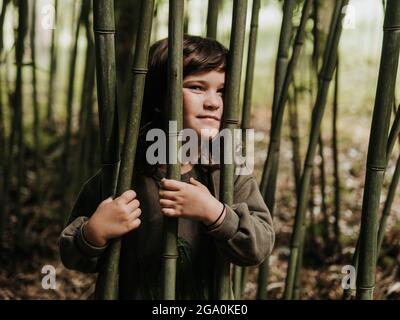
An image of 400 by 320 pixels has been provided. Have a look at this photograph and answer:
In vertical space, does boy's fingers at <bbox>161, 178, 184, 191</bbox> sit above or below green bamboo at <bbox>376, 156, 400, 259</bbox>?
above

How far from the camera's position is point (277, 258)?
7.61 ft

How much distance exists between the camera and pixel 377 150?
3.00 ft

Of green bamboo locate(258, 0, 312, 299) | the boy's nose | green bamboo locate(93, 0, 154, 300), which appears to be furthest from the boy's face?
green bamboo locate(258, 0, 312, 299)

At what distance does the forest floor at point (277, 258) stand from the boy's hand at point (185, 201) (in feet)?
3.57

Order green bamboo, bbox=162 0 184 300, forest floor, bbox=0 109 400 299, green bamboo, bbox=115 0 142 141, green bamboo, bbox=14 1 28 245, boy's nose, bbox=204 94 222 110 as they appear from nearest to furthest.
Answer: green bamboo, bbox=162 0 184 300 < boy's nose, bbox=204 94 222 110 < green bamboo, bbox=14 1 28 245 < forest floor, bbox=0 109 400 299 < green bamboo, bbox=115 0 142 141

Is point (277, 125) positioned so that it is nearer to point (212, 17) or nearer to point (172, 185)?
point (212, 17)

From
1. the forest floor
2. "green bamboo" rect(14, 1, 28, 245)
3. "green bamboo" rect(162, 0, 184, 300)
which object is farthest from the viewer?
the forest floor

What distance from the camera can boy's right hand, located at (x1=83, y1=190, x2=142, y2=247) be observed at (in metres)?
0.85

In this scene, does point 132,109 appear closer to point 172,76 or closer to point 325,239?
point 172,76

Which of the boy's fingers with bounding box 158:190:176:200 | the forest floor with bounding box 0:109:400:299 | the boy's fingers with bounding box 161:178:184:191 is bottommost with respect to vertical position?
the forest floor with bounding box 0:109:400:299

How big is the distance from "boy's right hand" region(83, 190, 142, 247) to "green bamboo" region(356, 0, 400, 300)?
0.38 m

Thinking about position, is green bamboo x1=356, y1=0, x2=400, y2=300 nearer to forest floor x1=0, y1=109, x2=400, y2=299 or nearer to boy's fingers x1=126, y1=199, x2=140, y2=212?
boy's fingers x1=126, y1=199, x2=140, y2=212

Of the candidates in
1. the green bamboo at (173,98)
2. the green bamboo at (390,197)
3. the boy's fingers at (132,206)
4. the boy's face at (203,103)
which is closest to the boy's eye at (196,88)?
the boy's face at (203,103)

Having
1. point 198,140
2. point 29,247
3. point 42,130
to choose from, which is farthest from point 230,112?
point 42,130
